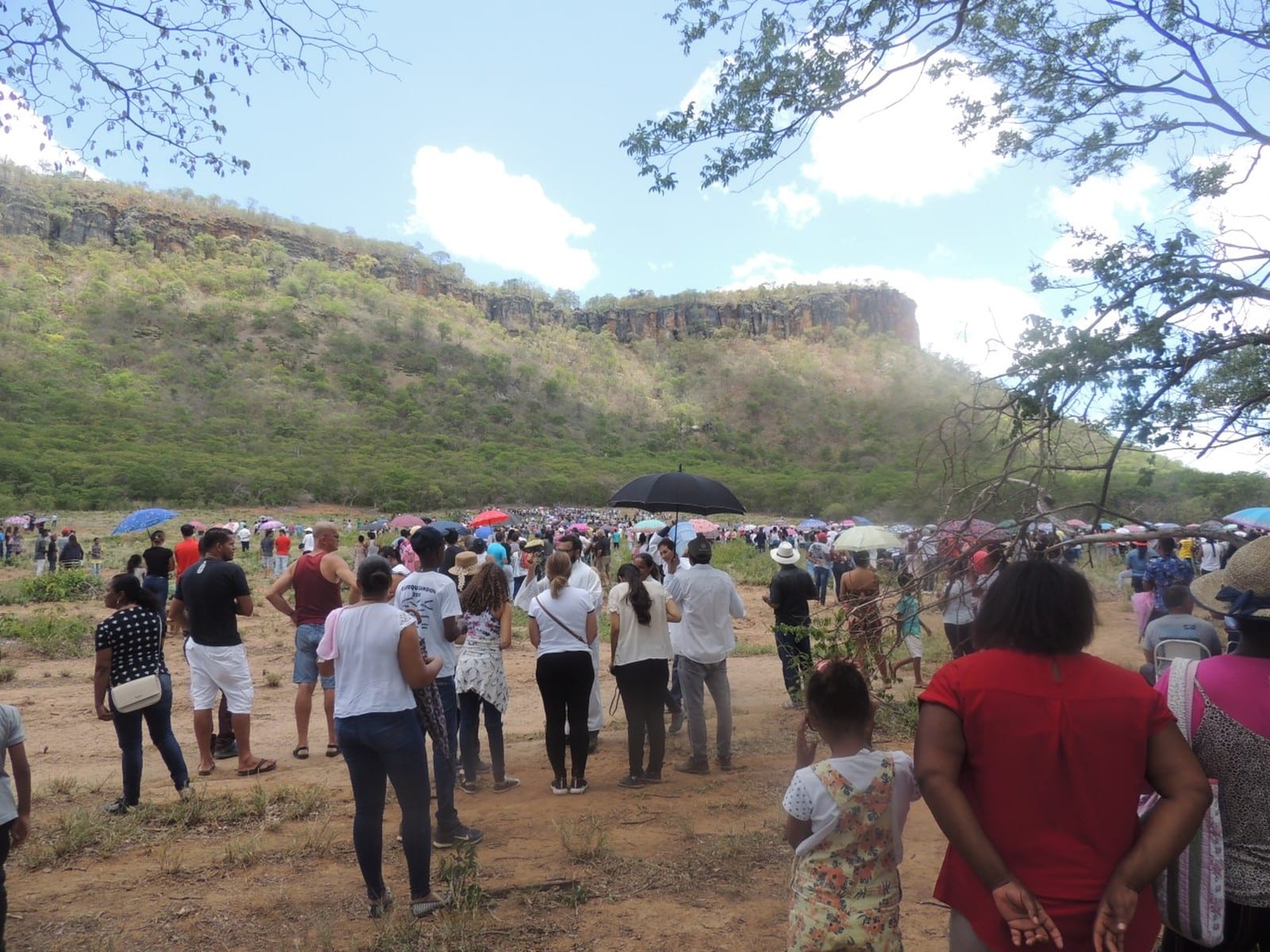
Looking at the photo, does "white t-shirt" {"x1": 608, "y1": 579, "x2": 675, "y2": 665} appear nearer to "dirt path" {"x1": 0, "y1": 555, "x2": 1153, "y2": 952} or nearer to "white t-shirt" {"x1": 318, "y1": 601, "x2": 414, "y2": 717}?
"dirt path" {"x1": 0, "y1": 555, "x2": 1153, "y2": 952}

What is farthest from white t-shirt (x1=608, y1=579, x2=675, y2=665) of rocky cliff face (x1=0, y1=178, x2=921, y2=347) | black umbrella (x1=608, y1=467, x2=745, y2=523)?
rocky cliff face (x1=0, y1=178, x2=921, y2=347)

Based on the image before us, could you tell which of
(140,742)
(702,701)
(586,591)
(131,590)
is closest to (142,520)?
→ (131,590)

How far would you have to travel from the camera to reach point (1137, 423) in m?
5.19

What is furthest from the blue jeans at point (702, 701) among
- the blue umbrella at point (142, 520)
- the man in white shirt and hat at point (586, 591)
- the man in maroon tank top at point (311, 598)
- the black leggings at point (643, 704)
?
the blue umbrella at point (142, 520)

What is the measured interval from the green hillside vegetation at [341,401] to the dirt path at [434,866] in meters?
10.3

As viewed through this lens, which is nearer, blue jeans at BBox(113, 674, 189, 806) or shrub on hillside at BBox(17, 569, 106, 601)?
blue jeans at BBox(113, 674, 189, 806)

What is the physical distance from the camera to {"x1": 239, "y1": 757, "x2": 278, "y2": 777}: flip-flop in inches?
245

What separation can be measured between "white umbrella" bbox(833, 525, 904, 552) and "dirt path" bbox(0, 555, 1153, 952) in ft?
14.7

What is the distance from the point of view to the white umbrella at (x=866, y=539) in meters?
10.9

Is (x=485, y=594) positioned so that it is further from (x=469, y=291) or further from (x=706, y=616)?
(x=469, y=291)

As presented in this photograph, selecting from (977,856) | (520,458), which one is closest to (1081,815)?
(977,856)

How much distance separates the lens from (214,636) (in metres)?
5.97

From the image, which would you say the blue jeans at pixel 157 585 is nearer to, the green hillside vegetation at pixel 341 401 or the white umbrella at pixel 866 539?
the white umbrella at pixel 866 539

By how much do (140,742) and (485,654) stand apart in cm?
212
